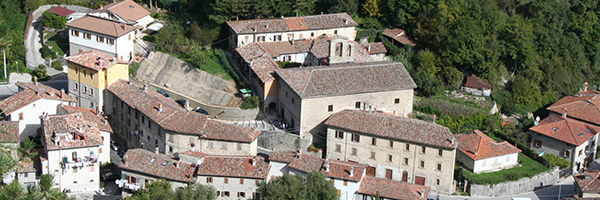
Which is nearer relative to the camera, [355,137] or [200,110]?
[355,137]

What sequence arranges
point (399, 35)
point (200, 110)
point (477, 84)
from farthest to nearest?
1. point (399, 35)
2. point (477, 84)
3. point (200, 110)

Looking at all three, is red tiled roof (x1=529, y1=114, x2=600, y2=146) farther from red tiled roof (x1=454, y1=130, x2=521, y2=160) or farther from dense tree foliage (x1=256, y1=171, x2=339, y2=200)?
dense tree foliage (x1=256, y1=171, x2=339, y2=200)

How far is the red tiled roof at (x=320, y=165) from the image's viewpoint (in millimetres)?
62812

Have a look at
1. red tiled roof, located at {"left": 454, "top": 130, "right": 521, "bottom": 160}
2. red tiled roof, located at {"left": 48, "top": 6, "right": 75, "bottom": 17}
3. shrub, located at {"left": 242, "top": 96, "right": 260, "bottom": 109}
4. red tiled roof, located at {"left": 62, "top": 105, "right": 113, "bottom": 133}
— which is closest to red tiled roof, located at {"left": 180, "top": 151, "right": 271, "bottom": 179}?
red tiled roof, located at {"left": 62, "top": 105, "right": 113, "bottom": 133}

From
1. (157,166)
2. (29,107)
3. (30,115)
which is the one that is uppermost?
(29,107)

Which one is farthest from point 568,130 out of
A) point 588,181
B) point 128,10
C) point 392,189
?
point 128,10

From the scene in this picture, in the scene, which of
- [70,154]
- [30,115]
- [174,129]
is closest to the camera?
[70,154]

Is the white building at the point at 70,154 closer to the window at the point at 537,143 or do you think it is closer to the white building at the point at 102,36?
the white building at the point at 102,36

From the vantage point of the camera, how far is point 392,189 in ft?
207

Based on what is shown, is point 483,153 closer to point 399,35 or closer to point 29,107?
point 399,35

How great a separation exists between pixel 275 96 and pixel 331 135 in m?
8.70

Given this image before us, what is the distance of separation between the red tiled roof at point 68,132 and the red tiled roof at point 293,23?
22127 mm

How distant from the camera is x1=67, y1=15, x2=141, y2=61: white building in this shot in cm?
7856

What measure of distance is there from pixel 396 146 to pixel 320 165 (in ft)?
26.0
